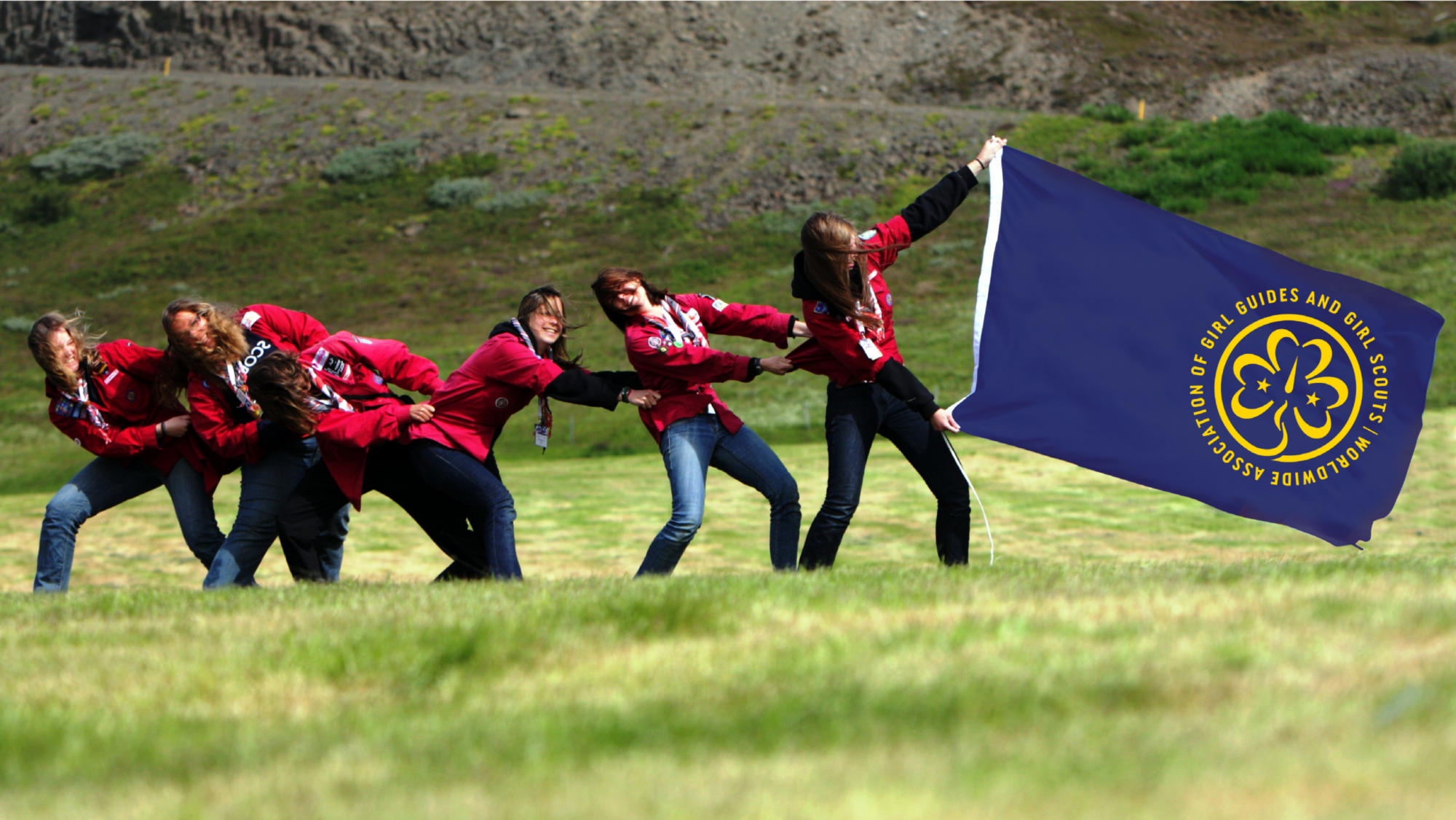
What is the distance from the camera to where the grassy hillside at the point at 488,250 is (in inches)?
1210

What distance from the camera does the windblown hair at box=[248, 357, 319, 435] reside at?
7211mm

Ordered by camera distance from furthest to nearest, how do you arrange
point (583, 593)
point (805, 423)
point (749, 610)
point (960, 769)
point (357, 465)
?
1. point (805, 423)
2. point (357, 465)
3. point (583, 593)
4. point (749, 610)
5. point (960, 769)

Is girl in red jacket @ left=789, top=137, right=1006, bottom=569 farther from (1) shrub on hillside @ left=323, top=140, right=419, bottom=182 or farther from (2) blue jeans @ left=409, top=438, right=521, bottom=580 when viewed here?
(1) shrub on hillside @ left=323, top=140, right=419, bottom=182

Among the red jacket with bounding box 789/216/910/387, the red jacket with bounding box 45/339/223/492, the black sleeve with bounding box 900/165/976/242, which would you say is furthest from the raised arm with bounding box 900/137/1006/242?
the red jacket with bounding box 45/339/223/492

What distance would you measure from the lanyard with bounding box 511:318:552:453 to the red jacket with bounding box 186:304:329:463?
1.22 metres

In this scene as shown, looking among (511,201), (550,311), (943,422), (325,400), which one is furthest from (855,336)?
(511,201)

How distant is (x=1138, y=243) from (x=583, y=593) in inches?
165

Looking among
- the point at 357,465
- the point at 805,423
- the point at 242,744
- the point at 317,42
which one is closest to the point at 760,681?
the point at 242,744

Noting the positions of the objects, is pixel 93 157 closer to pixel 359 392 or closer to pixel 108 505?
pixel 108 505

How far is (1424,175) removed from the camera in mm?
34938

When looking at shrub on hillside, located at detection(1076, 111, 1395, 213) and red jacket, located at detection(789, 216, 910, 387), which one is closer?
red jacket, located at detection(789, 216, 910, 387)

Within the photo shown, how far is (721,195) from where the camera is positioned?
4028 centimetres

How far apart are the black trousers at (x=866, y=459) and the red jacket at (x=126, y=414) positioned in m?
3.91

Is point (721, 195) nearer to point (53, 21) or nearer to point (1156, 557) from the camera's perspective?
point (1156, 557)
